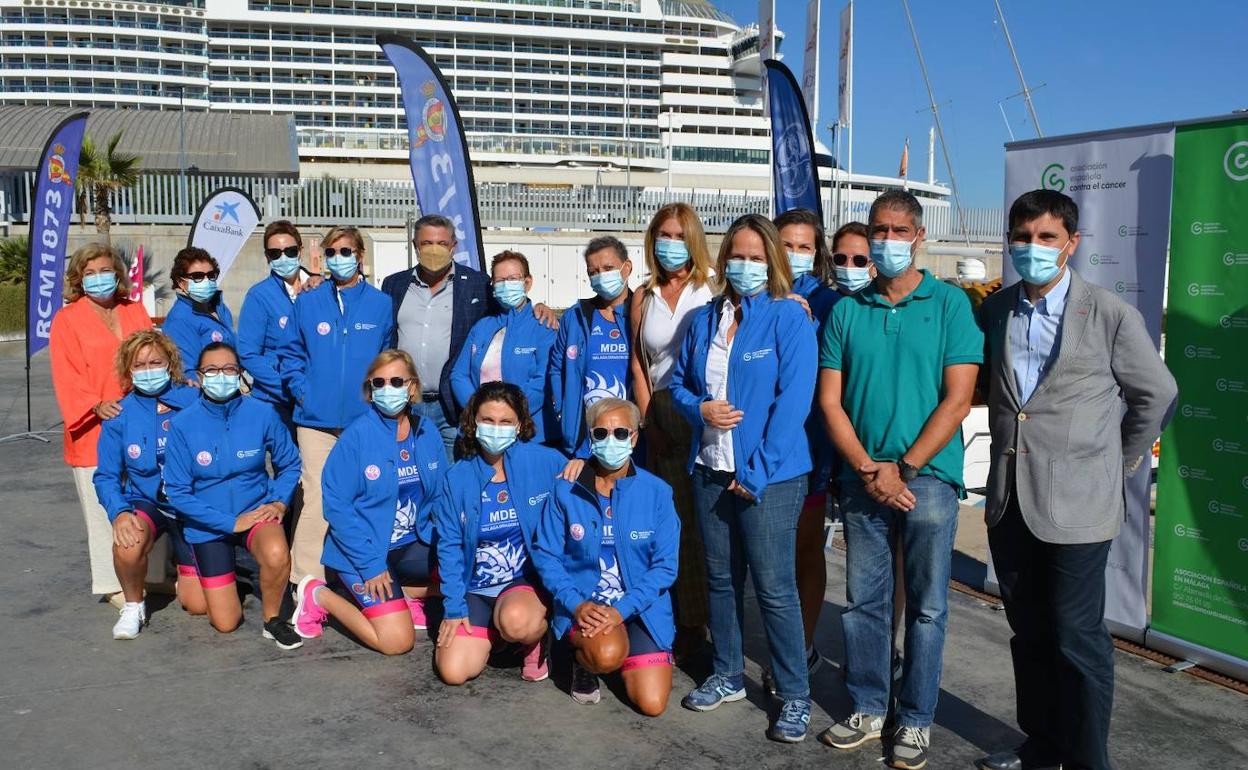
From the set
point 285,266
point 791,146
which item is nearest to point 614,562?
point 285,266

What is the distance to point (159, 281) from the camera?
2239 centimetres

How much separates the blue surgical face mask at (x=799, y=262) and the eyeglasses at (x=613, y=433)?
1142 millimetres

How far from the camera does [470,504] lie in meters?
4.59

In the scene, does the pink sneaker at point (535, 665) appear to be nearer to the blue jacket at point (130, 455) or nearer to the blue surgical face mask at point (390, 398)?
the blue surgical face mask at point (390, 398)

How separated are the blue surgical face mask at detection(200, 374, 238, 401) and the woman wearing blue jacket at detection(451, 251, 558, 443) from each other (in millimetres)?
1097

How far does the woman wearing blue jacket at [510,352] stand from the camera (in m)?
5.37

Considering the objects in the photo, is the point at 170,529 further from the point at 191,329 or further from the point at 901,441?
the point at 901,441

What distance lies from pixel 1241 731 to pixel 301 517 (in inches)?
178

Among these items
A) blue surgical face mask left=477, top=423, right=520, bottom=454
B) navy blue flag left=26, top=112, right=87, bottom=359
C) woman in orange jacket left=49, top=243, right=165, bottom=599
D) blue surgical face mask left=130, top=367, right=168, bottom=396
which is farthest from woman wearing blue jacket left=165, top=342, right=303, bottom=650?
navy blue flag left=26, top=112, right=87, bottom=359

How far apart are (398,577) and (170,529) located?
1267mm

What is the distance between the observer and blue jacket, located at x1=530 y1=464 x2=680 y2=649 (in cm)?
427

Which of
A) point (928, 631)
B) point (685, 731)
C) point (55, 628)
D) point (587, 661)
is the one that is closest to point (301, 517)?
point (55, 628)

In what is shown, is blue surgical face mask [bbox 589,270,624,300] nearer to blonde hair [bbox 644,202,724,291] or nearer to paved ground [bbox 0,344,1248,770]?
blonde hair [bbox 644,202,724,291]

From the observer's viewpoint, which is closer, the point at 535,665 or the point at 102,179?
the point at 535,665
